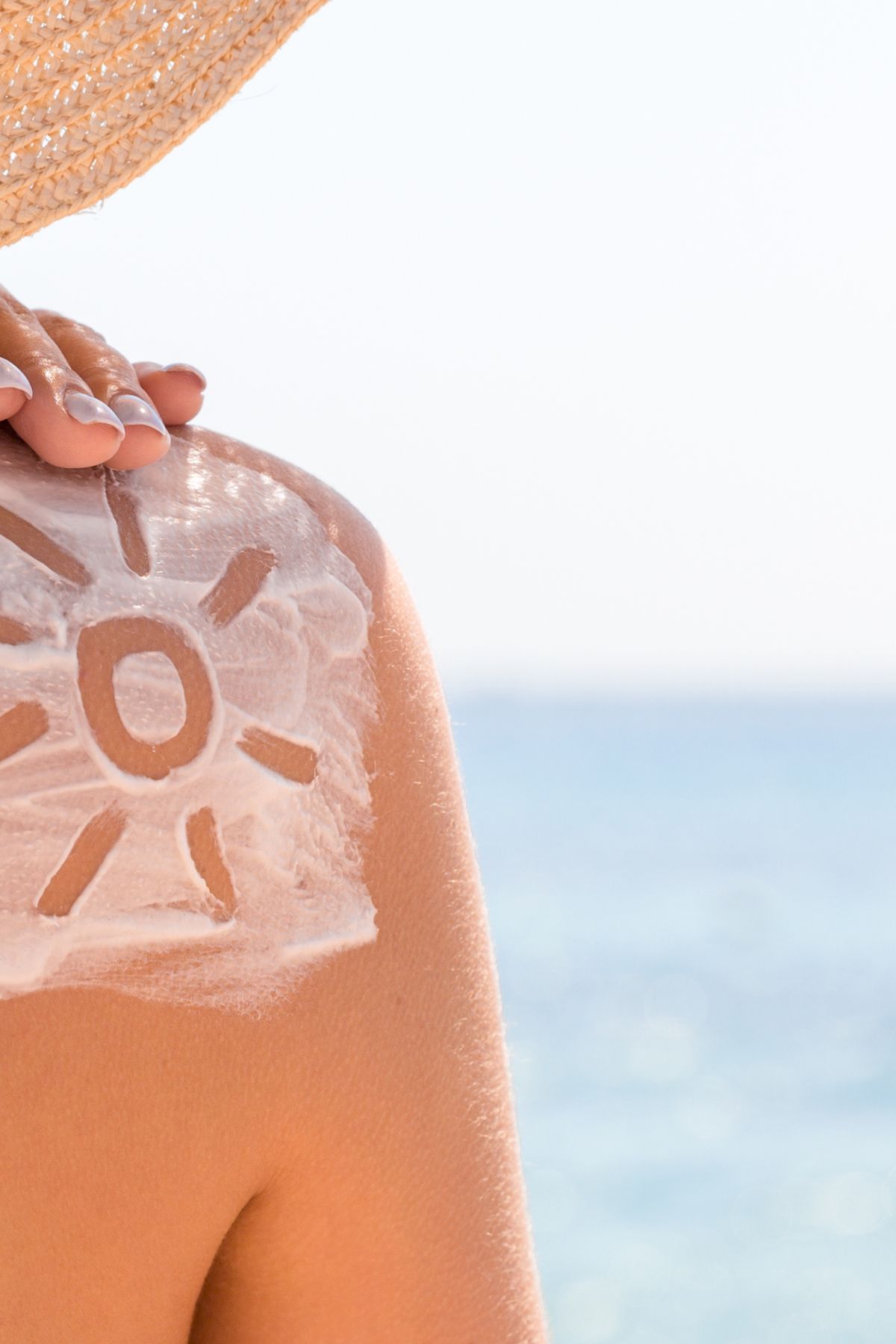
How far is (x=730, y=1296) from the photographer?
557 centimetres

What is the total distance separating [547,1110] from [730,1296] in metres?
1.82

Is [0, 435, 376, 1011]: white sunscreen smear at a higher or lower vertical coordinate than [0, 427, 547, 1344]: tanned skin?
higher

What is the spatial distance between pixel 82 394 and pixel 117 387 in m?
0.05

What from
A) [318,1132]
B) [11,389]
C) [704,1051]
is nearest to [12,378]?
[11,389]

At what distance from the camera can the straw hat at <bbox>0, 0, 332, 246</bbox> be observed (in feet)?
2.56

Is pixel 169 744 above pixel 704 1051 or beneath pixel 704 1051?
above

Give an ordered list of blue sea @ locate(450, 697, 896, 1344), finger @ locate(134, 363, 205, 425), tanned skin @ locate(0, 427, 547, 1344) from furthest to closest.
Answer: blue sea @ locate(450, 697, 896, 1344) → finger @ locate(134, 363, 205, 425) → tanned skin @ locate(0, 427, 547, 1344)

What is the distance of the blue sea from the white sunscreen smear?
524 mm

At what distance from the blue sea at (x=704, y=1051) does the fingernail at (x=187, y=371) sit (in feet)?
1.72

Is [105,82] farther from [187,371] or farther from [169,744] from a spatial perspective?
[169,744]

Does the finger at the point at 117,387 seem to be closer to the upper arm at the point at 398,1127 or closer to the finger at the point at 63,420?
the finger at the point at 63,420

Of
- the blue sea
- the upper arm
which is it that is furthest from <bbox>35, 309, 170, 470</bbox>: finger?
the blue sea

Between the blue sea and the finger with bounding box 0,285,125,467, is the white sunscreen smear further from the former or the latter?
the blue sea

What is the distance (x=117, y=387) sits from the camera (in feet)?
2.69
